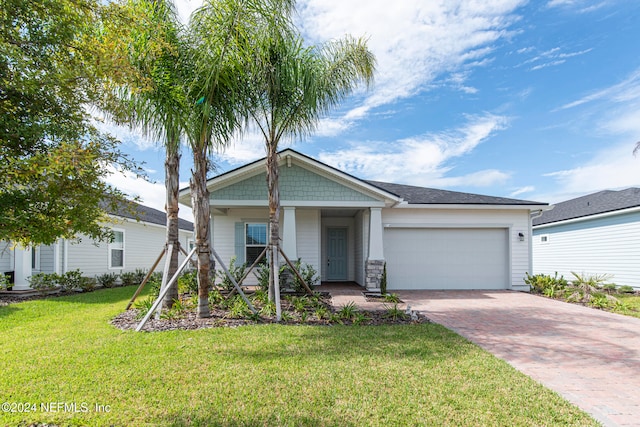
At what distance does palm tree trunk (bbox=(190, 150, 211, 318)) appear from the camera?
7148mm

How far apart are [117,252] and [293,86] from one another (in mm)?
13257

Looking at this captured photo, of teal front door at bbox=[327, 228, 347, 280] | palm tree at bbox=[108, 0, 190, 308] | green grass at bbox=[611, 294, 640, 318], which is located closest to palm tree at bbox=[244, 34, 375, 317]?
palm tree at bbox=[108, 0, 190, 308]

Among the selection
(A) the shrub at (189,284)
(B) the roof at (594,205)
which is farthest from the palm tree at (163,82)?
(B) the roof at (594,205)

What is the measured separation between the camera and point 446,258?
1291cm

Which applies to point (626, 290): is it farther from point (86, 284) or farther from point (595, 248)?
Result: point (86, 284)

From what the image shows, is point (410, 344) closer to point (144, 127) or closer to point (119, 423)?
point (119, 423)

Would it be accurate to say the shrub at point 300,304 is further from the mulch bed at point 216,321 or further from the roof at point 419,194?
the roof at point 419,194

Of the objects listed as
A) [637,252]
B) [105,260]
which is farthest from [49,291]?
[637,252]

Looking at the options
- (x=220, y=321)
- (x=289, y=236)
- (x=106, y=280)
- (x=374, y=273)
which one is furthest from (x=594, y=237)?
(x=106, y=280)

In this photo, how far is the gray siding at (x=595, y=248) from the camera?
12922 mm

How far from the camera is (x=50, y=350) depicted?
527 cm

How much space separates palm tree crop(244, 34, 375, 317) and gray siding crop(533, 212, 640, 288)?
12247mm

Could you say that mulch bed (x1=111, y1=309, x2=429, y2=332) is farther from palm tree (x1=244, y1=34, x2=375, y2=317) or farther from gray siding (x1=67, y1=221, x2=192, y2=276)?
gray siding (x1=67, y1=221, x2=192, y2=276)

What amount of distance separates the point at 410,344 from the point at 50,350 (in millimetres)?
5778
